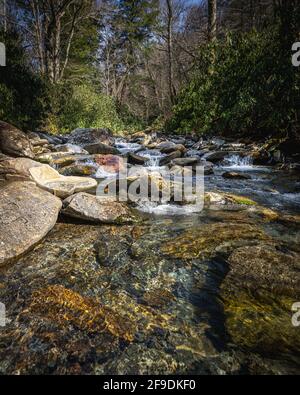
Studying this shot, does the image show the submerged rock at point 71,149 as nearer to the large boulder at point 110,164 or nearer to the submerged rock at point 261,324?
the large boulder at point 110,164

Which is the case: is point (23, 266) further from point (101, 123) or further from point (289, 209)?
point (101, 123)

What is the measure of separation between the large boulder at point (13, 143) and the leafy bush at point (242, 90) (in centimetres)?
596

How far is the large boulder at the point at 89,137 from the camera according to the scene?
11.3 m

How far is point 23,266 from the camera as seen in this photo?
236cm

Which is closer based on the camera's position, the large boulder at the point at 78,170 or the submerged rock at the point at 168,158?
the large boulder at the point at 78,170

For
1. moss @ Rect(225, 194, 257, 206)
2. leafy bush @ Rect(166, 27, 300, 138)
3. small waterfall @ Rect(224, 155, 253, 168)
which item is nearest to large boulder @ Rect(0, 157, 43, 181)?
moss @ Rect(225, 194, 257, 206)

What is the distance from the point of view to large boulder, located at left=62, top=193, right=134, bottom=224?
340cm

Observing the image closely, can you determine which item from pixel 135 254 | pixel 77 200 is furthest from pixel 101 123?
pixel 135 254

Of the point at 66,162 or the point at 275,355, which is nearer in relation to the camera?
the point at 275,355

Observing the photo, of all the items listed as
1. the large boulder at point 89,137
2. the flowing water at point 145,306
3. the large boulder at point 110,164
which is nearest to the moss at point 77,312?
the flowing water at point 145,306

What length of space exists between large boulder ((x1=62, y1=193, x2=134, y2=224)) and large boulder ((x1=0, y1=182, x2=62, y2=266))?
18 centimetres

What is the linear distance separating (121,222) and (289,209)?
241 centimetres

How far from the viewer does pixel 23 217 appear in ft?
9.06

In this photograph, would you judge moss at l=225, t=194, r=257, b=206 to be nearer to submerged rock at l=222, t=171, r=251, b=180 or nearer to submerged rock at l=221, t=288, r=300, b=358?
submerged rock at l=222, t=171, r=251, b=180
